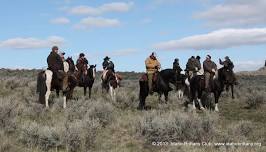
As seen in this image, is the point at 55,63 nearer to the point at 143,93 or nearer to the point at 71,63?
the point at 143,93

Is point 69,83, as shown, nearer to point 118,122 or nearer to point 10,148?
point 118,122

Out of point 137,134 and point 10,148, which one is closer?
point 10,148

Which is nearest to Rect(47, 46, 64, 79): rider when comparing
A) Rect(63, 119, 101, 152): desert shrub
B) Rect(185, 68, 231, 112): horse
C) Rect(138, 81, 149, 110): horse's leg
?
Rect(138, 81, 149, 110): horse's leg

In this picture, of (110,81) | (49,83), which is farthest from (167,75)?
(110,81)

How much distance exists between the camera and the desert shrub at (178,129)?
40.1 ft

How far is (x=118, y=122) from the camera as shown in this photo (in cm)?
1468

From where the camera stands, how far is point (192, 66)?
80.9ft

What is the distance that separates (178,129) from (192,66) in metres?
12.5

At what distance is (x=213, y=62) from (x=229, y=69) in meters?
0.75

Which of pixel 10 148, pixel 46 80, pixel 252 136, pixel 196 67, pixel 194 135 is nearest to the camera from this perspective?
pixel 10 148

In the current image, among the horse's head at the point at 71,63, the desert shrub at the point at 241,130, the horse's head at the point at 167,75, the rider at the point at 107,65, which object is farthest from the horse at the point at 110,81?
the desert shrub at the point at 241,130

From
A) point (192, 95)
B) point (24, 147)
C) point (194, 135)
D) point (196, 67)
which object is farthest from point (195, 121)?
point (196, 67)

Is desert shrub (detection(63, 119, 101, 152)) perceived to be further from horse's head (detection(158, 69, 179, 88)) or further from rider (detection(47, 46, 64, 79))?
horse's head (detection(158, 69, 179, 88))

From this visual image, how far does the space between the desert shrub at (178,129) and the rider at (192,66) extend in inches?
432
